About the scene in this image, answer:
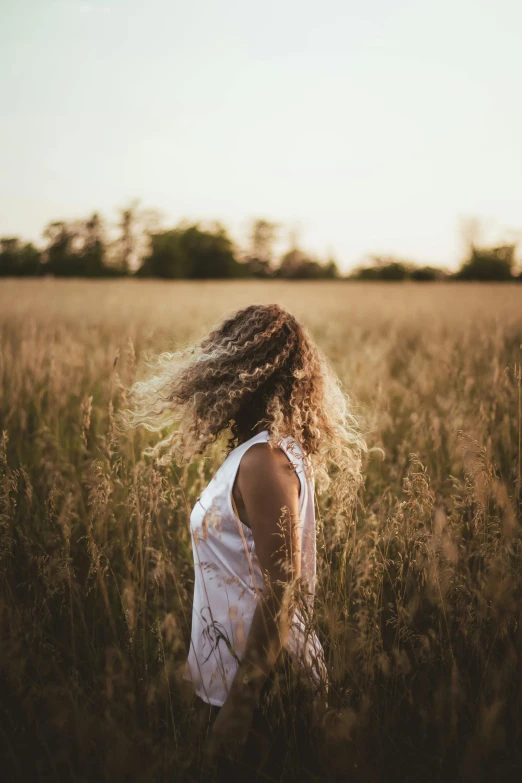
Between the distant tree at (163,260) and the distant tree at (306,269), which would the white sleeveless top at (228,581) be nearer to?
the distant tree at (306,269)

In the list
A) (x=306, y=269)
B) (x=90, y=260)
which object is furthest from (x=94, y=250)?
(x=306, y=269)

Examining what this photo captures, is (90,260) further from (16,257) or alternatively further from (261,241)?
(261,241)

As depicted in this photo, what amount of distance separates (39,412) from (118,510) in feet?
3.98

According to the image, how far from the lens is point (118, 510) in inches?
112

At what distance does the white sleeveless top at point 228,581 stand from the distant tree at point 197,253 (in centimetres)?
5779

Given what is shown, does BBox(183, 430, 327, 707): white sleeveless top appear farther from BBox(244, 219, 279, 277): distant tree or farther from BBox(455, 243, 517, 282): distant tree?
BBox(244, 219, 279, 277): distant tree

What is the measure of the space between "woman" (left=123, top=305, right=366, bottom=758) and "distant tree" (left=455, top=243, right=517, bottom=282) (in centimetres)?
3257

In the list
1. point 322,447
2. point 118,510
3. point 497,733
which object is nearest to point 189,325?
point 118,510

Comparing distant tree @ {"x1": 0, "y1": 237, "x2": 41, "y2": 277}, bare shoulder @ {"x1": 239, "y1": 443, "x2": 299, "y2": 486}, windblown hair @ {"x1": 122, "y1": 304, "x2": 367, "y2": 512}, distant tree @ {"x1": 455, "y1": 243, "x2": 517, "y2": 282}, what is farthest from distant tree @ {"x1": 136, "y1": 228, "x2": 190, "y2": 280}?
bare shoulder @ {"x1": 239, "y1": 443, "x2": 299, "y2": 486}

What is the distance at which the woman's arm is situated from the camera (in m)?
1.36

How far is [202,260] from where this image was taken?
61969 millimetres

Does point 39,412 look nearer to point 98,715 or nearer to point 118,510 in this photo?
point 118,510

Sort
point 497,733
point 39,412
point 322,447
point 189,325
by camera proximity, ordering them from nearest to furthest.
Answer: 1. point 497,733
2. point 322,447
3. point 39,412
4. point 189,325

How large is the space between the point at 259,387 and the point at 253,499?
15.9 inches
